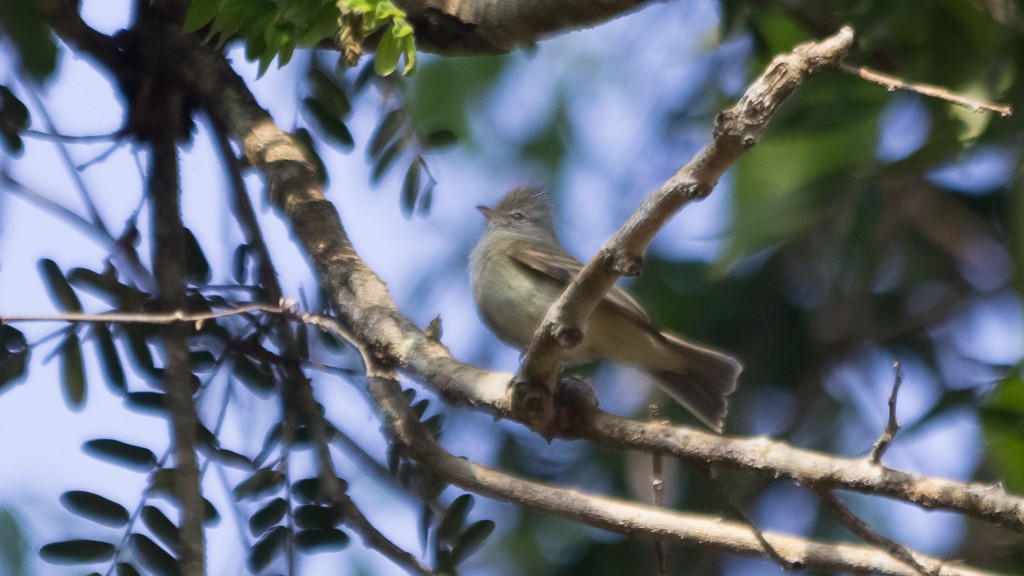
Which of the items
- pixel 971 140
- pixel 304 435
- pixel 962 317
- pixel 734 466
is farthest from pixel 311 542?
pixel 962 317

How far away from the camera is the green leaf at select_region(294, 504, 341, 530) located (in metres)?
3.28

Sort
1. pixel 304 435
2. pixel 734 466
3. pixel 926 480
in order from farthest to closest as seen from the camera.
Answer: pixel 304 435, pixel 734 466, pixel 926 480

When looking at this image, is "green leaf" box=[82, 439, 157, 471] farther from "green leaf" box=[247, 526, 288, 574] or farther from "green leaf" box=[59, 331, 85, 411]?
"green leaf" box=[247, 526, 288, 574]

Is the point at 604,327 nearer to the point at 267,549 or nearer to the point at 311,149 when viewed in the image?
the point at 311,149

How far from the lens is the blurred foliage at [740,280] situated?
3.29 m

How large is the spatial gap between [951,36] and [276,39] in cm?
248

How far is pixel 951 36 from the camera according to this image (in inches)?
161

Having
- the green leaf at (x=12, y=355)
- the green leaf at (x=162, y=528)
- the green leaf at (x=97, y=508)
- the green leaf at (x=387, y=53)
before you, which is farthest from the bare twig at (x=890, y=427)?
the green leaf at (x=12, y=355)

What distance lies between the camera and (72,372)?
3.30m

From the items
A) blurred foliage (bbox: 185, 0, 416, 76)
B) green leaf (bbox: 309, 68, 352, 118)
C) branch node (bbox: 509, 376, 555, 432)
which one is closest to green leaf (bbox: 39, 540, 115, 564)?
branch node (bbox: 509, 376, 555, 432)

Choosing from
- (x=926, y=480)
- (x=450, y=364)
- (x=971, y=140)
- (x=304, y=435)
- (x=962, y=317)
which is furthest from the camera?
(x=962, y=317)

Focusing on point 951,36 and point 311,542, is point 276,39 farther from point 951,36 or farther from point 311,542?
point 951,36

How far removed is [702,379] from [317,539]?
2083mm

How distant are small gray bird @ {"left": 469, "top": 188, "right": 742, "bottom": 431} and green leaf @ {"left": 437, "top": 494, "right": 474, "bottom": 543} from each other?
1.49 metres
